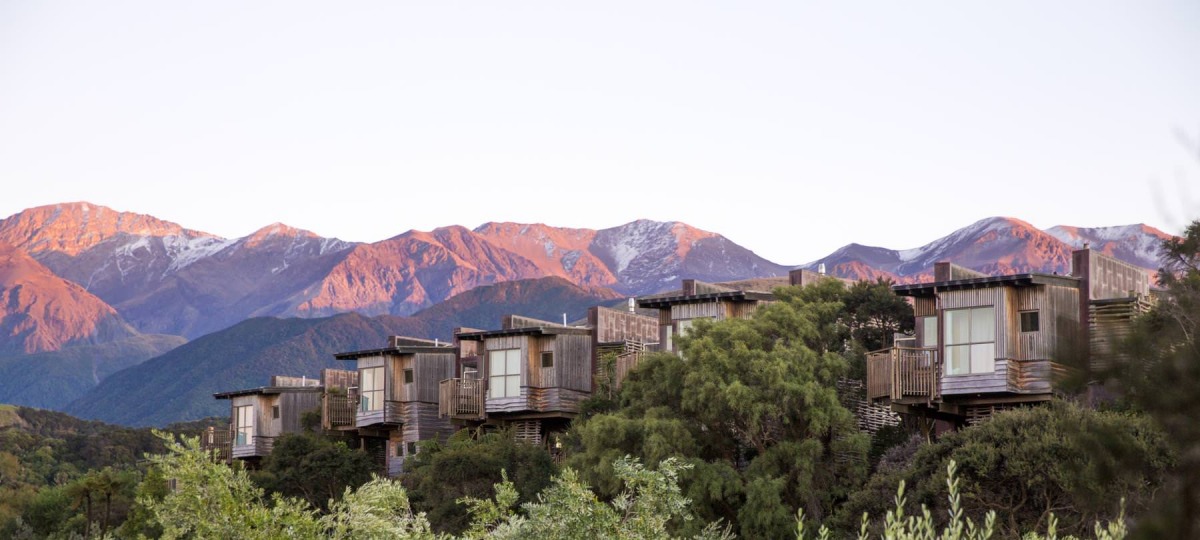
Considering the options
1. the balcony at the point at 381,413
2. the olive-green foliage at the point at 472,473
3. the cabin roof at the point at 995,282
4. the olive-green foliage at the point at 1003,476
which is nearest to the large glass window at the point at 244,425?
the balcony at the point at 381,413

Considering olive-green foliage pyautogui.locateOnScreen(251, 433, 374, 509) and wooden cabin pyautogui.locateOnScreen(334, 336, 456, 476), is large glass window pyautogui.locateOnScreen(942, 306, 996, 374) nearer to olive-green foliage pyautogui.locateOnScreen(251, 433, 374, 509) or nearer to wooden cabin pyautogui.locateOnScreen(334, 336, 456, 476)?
wooden cabin pyautogui.locateOnScreen(334, 336, 456, 476)

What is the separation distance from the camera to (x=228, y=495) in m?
21.3

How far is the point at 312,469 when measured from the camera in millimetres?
57625

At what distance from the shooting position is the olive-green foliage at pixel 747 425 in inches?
1512

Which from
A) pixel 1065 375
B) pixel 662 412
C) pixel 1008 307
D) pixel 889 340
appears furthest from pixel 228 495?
pixel 889 340

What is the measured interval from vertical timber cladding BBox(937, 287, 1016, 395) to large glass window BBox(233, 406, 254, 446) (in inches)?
1459

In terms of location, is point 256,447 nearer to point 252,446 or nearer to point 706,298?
point 252,446

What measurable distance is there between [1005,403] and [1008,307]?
2.51 metres

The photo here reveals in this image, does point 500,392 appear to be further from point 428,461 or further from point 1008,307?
point 1008,307

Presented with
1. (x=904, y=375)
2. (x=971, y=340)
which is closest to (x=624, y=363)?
(x=904, y=375)

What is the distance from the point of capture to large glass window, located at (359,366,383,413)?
60844 millimetres

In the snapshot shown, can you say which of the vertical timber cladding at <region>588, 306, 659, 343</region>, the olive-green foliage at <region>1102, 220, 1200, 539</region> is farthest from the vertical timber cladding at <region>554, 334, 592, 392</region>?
the olive-green foliage at <region>1102, 220, 1200, 539</region>

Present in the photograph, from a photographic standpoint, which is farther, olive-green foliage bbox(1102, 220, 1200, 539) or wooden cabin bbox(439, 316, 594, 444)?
wooden cabin bbox(439, 316, 594, 444)

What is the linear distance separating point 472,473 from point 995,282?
1747cm
